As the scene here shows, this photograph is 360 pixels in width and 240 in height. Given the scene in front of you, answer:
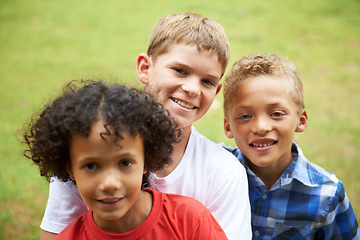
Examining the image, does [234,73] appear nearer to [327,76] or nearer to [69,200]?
[69,200]

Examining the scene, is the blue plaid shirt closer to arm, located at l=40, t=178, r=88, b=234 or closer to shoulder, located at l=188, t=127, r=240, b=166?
shoulder, located at l=188, t=127, r=240, b=166

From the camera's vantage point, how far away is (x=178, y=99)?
78.7 inches

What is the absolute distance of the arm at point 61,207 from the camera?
1.96 m

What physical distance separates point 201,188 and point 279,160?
0.64 m

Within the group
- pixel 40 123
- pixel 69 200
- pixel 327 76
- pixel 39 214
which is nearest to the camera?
pixel 40 123

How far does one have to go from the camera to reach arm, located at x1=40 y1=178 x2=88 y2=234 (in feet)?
6.44

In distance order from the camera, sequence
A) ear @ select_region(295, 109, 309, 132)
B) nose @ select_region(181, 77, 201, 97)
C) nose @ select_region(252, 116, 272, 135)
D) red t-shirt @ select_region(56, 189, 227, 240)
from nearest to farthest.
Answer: red t-shirt @ select_region(56, 189, 227, 240) → nose @ select_region(181, 77, 201, 97) → nose @ select_region(252, 116, 272, 135) → ear @ select_region(295, 109, 309, 132)

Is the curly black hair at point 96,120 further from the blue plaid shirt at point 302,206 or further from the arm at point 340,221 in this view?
the arm at point 340,221

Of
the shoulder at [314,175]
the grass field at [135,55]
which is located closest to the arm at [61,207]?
the shoulder at [314,175]

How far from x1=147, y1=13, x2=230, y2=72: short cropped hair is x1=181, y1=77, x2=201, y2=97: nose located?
0.16 metres

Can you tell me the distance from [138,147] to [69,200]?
61 cm

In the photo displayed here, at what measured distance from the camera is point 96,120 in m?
1.50

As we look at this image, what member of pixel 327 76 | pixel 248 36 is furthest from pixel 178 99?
pixel 248 36

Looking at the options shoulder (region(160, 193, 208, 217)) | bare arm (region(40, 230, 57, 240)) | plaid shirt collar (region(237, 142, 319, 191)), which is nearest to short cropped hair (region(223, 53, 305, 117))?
plaid shirt collar (region(237, 142, 319, 191))
